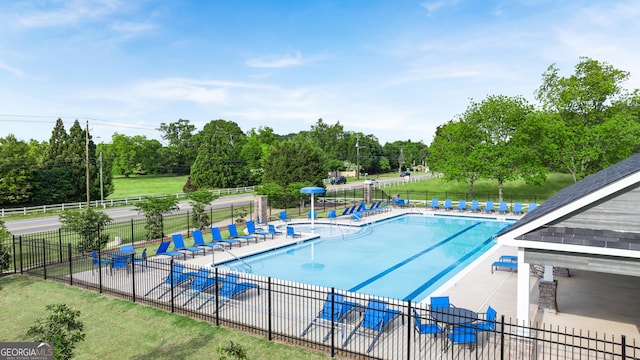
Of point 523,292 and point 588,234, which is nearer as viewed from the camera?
point 588,234

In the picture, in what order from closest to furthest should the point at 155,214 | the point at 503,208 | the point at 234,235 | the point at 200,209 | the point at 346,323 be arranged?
the point at 346,323 → the point at 234,235 → the point at 155,214 → the point at 200,209 → the point at 503,208

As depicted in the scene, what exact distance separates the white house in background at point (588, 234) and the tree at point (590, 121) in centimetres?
3260

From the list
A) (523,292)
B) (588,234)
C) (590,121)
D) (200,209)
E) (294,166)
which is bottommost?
(523,292)

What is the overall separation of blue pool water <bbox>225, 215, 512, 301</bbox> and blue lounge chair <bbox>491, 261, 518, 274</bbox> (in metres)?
1.64

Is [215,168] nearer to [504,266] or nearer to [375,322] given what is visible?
[504,266]

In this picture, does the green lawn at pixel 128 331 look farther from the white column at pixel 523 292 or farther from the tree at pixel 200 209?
the tree at pixel 200 209

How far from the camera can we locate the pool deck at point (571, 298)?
9.81 meters

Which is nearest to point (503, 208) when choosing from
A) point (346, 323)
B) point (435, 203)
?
point (435, 203)

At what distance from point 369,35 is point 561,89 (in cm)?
2261

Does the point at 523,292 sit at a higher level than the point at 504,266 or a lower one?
higher

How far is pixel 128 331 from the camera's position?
32.2 ft

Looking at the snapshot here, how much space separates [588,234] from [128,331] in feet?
35.7

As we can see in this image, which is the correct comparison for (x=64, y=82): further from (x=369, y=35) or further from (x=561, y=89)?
(x=561, y=89)

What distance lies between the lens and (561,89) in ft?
133
